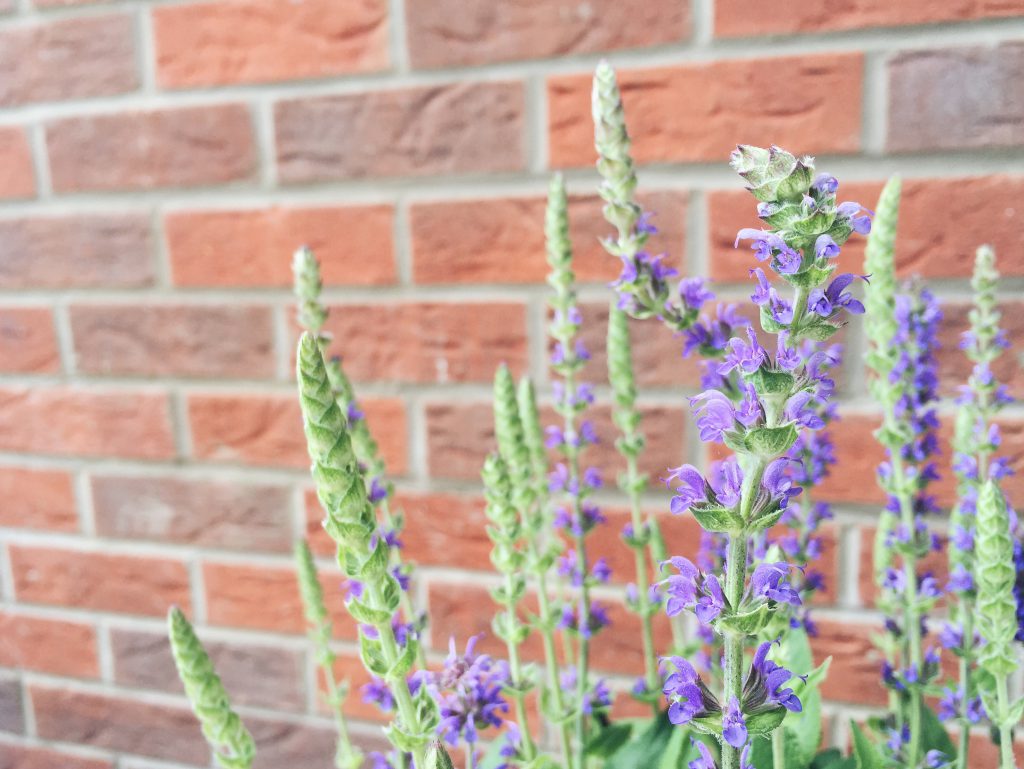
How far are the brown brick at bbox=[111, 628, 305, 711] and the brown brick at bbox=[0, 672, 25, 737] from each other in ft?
0.59

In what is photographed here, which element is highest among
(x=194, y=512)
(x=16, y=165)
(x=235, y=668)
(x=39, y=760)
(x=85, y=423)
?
(x=16, y=165)

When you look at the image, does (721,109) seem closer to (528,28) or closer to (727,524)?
(528,28)

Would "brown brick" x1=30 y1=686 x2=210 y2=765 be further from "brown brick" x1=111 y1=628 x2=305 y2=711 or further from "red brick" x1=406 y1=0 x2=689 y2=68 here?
"red brick" x1=406 y1=0 x2=689 y2=68

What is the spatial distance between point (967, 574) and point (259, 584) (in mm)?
731

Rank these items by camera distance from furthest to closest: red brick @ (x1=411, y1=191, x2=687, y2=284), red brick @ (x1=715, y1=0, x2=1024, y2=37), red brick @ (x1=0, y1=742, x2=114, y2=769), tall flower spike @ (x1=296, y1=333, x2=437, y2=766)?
1. red brick @ (x1=0, y1=742, x2=114, y2=769)
2. red brick @ (x1=411, y1=191, x2=687, y2=284)
3. red brick @ (x1=715, y1=0, x2=1024, y2=37)
4. tall flower spike @ (x1=296, y1=333, x2=437, y2=766)

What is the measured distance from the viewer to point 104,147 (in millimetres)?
921

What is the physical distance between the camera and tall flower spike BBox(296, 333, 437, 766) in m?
0.26

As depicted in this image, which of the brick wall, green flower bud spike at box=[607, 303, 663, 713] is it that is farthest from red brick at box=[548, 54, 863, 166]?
green flower bud spike at box=[607, 303, 663, 713]

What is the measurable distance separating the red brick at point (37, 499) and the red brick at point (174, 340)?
0.51 feet

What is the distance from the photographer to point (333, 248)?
869mm

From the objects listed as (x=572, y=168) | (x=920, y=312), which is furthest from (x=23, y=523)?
(x=920, y=312)

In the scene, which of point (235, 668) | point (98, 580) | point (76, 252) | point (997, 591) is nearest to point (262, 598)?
point (235, 668)

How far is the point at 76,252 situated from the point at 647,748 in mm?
796

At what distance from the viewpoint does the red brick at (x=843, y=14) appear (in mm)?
668
